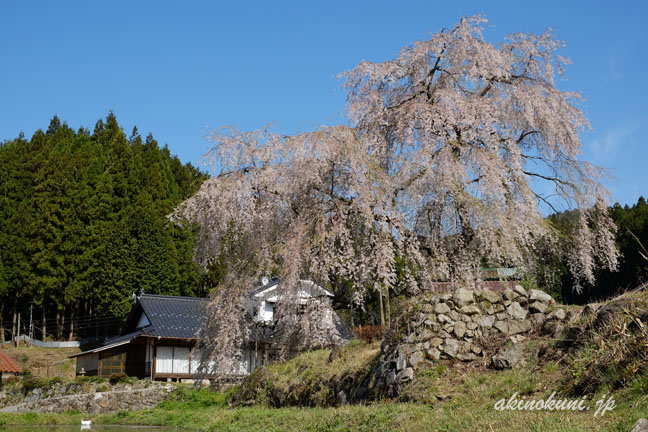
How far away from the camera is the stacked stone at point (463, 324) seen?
10.4m

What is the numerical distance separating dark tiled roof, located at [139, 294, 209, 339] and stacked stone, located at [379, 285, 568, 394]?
59.0 ft

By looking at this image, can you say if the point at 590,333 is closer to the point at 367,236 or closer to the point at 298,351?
the point at 367,236

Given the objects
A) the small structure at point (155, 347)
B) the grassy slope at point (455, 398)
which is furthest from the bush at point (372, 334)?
the small structure at point (155, 347)

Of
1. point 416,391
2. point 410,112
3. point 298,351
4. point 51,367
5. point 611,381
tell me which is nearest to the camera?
point 611,381

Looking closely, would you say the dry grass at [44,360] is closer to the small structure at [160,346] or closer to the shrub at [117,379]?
the small structure at [160,346]

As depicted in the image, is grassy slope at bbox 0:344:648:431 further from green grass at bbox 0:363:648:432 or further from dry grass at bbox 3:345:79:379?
dry grass at bbox 3:345:79:379

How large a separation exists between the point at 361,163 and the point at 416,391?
5.64 meters

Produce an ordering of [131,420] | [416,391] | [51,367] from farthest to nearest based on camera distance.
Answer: [51,367] < [131,420] < [416,391]

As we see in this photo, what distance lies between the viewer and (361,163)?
44.1 ft

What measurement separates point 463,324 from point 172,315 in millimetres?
21905

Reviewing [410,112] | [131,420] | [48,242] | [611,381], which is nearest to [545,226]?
[410,112]

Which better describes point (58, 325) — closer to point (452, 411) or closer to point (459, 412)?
point (452, 411)

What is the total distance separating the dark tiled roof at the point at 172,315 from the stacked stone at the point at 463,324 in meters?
18.0

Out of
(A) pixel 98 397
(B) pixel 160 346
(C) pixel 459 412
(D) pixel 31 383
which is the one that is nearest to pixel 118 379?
(A) pixel 98 397
